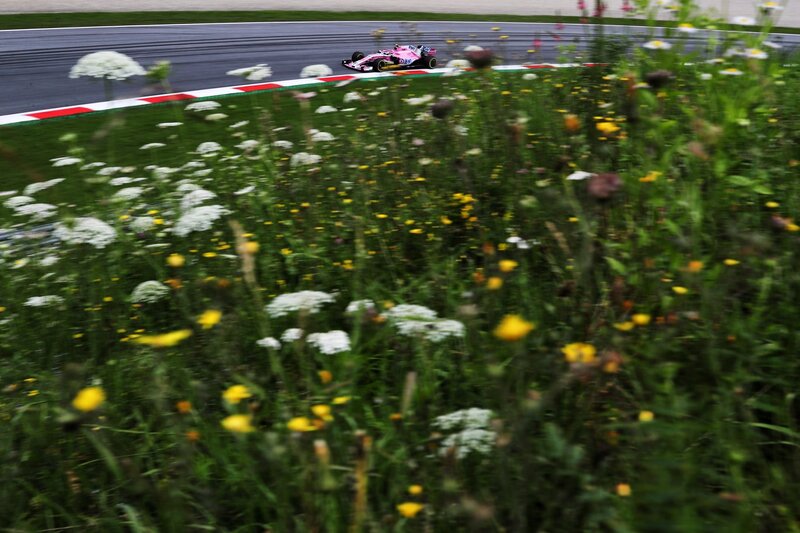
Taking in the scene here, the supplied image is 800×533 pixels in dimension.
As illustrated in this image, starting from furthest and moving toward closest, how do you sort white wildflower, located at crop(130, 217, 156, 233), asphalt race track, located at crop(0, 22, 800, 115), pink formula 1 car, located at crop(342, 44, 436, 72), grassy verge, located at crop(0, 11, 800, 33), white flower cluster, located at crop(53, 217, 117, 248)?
grassy verge, located at crop(0, 11, 800, 33) → pink formula 1 car, located at crop(342, 44, 436, 72) → asphalt race track, located at crop(0, 22, 800, 115) → white wildflower, located at crop(130, 217, 156, 233) → white flower cluster, located at crop(53, 217, 117, 248)

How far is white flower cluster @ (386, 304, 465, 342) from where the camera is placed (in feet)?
6.86

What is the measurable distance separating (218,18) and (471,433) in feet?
51.9

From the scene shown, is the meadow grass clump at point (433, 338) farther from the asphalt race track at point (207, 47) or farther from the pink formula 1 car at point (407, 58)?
the pink formula 1 car at point (407, 58)

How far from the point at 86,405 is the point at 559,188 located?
2.39 metres

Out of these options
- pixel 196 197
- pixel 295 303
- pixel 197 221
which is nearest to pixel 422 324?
pixel 295 303

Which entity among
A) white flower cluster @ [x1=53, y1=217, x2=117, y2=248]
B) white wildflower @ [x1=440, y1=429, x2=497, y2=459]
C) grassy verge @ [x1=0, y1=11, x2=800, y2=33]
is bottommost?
white wildflower @ [x1=440, y1=429, x2=497, y2=459]

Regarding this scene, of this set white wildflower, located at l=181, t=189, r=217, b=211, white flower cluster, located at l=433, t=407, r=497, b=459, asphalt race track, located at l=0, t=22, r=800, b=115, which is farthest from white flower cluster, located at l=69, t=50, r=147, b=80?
asphalt race track, located at l=0, t=22, r=800, b=115

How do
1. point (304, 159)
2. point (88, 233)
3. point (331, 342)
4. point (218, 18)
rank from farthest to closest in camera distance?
point (218, 18)
point (304, 159)
point (88, 233)
point (331, 342)

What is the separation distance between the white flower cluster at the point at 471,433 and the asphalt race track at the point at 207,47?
7.09 m

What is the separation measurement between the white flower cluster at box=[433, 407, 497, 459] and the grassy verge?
42.2ft

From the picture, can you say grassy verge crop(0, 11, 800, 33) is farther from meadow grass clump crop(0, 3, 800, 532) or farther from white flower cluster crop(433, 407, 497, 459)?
white flower cluster crop(433, 407, 497, 459)

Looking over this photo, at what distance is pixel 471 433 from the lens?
70.3 inches

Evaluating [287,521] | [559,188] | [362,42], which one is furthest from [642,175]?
[362,42]

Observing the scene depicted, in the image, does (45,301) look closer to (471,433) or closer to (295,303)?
(295,303)
